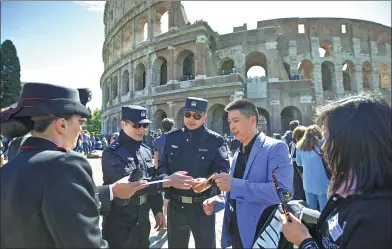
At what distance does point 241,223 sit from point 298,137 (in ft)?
13.2

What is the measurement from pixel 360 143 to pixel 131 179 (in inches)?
85.0

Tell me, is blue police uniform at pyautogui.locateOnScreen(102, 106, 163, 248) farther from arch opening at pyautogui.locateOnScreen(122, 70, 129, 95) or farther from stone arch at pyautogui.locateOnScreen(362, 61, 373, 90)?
stone arch at pyautogui.locateOnScreen(362, 61, 373, 90)

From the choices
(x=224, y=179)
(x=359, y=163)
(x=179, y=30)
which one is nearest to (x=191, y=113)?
(x=224, y=179)

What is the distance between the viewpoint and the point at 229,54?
25328mm

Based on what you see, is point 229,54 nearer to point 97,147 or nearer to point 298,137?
point 97,147

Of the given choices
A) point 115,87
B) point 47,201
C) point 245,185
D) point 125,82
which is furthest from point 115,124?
point 47,201

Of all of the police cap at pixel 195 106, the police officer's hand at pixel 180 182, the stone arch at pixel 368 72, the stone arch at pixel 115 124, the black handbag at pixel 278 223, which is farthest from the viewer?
the stone arch at pixel 368 72

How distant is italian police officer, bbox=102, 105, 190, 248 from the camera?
9.50ft

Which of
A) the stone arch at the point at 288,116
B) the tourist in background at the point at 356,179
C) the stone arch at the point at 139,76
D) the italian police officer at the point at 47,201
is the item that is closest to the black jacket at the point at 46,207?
the italian police officer at the point at 47,201

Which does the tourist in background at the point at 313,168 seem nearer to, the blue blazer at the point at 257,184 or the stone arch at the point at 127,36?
the blue blazer at the point at 257,184

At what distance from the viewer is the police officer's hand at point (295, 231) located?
5.06 ft

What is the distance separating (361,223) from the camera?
47.4 inches

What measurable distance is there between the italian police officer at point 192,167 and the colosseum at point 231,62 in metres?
16.7

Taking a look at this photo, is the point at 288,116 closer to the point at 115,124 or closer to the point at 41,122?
the point at 115,124
